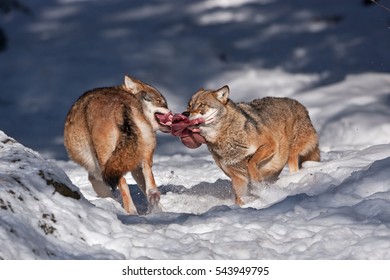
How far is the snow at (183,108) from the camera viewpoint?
6012mm

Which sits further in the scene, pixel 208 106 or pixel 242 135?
pixel 242 135

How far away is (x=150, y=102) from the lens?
8570 mm

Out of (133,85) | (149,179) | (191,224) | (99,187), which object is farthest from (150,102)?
(191,224)

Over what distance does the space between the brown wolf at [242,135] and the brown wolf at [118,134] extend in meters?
0.46

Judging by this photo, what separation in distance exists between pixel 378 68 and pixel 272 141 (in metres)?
7.58

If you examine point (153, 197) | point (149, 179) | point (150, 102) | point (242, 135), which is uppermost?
point (150, 102)

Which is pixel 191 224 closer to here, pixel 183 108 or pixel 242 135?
pixel 242 135

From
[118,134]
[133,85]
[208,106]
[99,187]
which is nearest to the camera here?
[118,134]

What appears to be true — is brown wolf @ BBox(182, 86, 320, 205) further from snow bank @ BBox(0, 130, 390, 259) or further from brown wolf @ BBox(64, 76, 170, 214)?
snow bank @ BBox(0, 130, 390, 259)

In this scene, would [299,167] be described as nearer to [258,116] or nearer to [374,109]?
[258,116]

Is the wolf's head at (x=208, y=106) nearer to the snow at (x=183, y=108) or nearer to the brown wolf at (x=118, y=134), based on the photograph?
the brown wolf at (x=118, y=134)

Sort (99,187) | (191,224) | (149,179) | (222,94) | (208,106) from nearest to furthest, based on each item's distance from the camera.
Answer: (191,224) → (149,179) → (208,106) → (222,94) → (99,187)

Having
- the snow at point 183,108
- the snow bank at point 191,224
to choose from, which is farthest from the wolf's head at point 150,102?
the snow bank at point 191,224

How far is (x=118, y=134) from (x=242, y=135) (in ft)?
4.62
